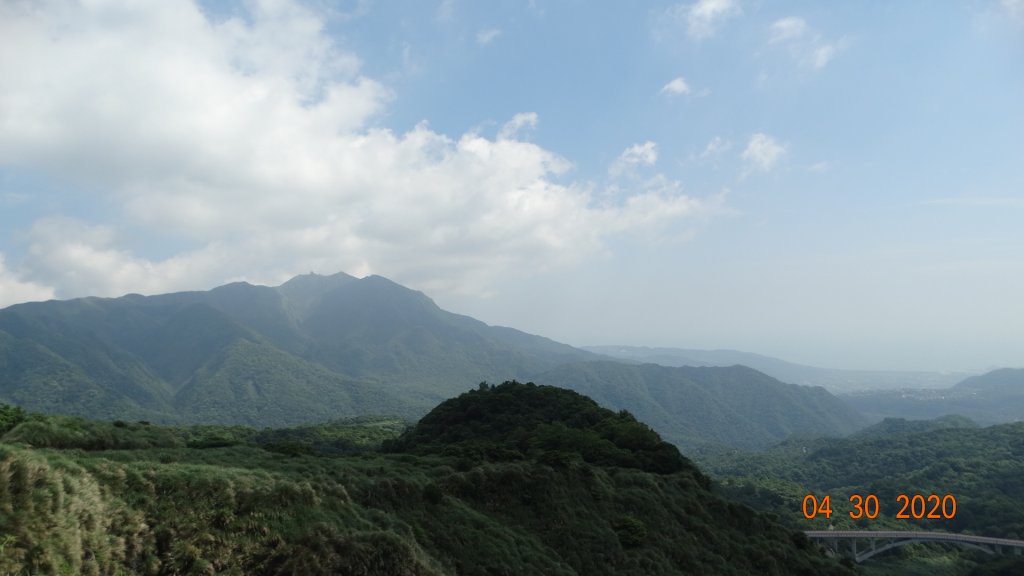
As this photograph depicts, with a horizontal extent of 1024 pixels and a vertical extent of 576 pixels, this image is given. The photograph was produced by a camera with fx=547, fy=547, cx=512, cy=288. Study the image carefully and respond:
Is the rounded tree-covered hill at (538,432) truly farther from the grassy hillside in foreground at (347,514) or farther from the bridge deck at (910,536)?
the bridge deck at (910,536)

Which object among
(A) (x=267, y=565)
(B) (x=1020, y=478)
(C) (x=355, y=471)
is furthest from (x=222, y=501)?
(B) (x=1020, y=478)

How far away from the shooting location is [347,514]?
905 inches

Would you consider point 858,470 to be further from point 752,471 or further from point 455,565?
point 455,565

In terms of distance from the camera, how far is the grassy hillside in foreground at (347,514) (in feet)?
52.2

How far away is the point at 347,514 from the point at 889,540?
4179 inches

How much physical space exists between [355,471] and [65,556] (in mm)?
15017

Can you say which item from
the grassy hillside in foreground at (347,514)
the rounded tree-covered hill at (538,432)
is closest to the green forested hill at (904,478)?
the rounded tree-covered hill at (538,432)

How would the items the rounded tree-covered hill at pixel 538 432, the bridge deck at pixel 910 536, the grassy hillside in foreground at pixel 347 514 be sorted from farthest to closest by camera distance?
the bridge deck at pixel 910 536 < the rounded tree-covered hill at pixel 538 432 < the grassy hillside in foreground at pixel 347 514

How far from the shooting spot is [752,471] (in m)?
176

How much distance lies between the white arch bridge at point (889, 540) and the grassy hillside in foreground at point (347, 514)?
173ft

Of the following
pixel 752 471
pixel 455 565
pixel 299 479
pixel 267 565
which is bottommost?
pixel 752 471
